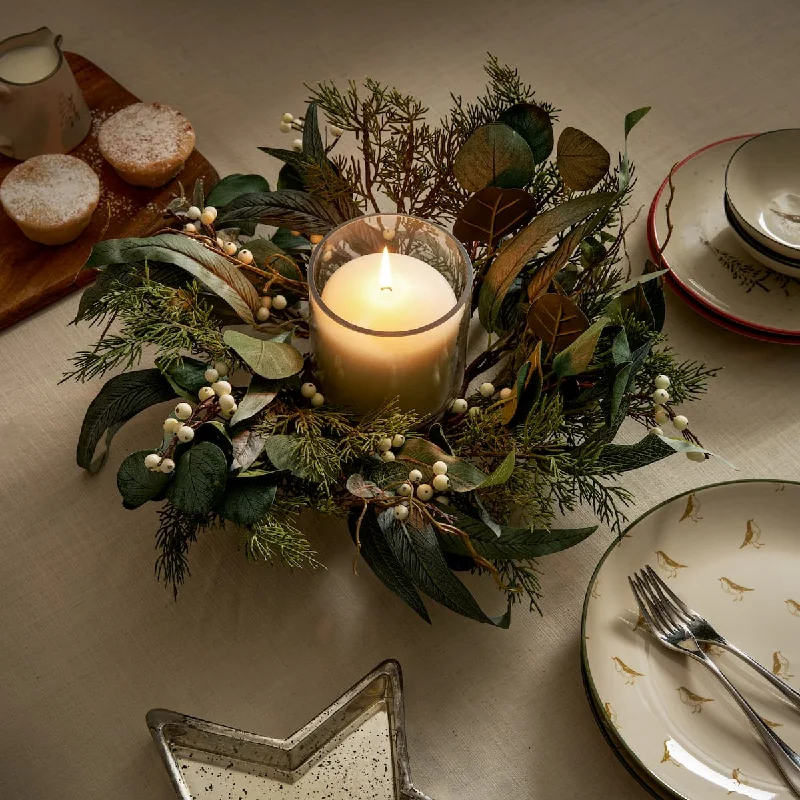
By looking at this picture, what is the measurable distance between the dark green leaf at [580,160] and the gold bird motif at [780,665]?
33cm

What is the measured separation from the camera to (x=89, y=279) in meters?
0.82

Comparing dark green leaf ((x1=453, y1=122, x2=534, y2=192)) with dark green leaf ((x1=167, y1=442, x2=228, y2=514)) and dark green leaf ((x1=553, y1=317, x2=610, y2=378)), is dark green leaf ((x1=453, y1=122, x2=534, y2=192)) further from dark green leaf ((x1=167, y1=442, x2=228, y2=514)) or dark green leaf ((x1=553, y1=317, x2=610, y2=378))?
dark green leaf ((x1=167, y1=442, x2=228, y2=514))

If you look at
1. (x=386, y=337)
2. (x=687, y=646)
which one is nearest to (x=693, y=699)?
(x=687, y=646)

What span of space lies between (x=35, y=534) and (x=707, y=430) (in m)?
0.51

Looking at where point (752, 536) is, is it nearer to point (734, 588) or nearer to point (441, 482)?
point (734, 588)

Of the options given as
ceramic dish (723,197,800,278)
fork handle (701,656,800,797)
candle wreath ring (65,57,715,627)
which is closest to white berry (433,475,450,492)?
candle wreath ring (65,57,715,627)

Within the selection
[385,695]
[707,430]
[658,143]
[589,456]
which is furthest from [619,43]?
[385,695]

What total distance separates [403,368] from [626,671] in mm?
238

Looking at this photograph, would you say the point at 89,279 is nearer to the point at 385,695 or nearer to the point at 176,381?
the point at 176,381

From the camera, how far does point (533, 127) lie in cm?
67

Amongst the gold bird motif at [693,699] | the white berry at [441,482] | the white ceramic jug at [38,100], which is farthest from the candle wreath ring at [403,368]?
the white ceramic jug at [38,100]

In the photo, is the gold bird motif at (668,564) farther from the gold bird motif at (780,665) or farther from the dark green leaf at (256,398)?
the dark green leaf at (256,398)

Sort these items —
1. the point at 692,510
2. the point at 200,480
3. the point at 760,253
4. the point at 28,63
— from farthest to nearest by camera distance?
1. the point at 28,63
2. the point at 760,253
3. the point at 692,510
4. the point at 200,480

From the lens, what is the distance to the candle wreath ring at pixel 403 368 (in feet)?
1.92
